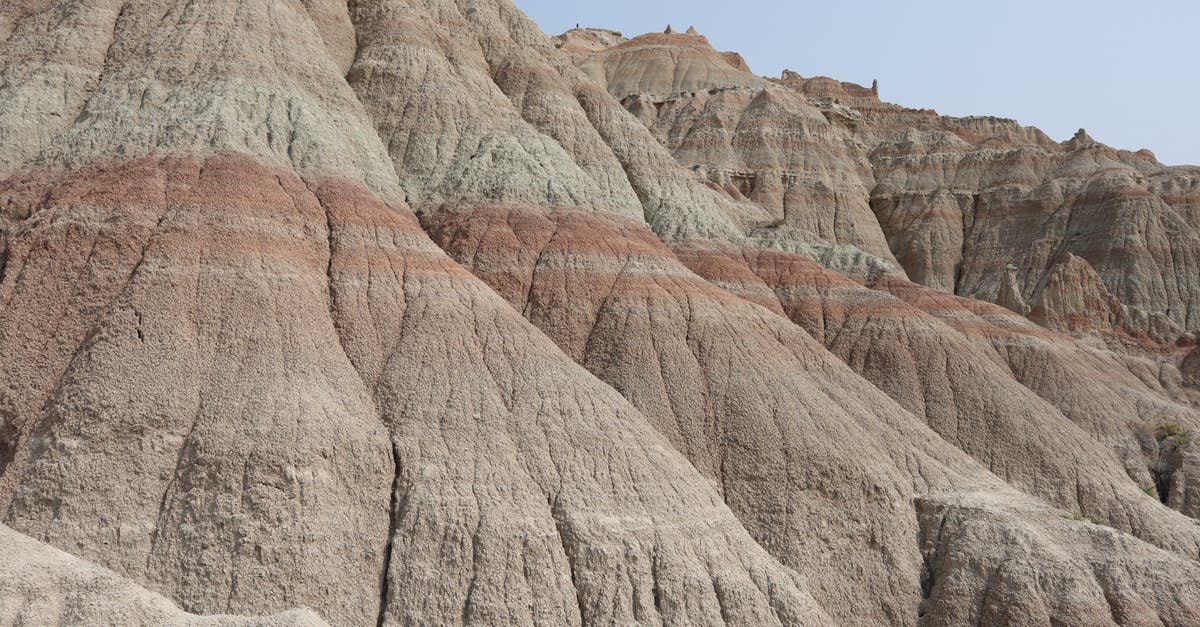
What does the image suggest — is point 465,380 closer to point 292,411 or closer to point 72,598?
point 292,411

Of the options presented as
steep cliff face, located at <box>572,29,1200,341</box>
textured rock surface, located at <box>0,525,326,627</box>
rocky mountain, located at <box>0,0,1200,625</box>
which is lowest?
textured rock surface, located at <box>0,525,326,627</box>

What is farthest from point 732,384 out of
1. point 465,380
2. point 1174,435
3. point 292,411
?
point 1174,435

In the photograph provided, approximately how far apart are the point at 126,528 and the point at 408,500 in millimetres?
6545

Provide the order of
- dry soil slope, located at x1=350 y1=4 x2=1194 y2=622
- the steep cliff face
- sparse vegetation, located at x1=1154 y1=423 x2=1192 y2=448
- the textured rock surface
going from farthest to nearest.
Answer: the steep cliff face → sparse vegetation, located at x1=1154 y1=423 x2=1192 y2=448 → dry soil slope, located at x1=350 y1=4 x2=1194 y2=622 → the textured rock surface

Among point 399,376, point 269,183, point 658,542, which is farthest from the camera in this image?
point 269,183

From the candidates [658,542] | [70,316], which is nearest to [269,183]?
[70,316]

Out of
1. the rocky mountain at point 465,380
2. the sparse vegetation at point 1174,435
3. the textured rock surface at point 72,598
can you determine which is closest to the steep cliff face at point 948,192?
the sparse vegetation at point 1174,435

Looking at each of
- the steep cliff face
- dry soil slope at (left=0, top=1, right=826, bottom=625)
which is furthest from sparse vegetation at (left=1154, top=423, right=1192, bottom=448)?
dry soil slope at (left=0, top=1, right=826, bottom=625)

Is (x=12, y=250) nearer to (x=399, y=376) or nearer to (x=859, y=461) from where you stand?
(x=399, y=376)

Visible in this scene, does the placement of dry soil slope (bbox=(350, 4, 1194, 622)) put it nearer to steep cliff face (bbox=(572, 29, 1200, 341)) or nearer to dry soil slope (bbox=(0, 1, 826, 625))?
dry soil slope (bbox=(0, 1, 826, 625))

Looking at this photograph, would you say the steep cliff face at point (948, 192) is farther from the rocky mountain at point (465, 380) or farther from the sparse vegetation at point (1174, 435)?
the rocky mountain at point (465, 380)

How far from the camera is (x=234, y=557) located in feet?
75.3

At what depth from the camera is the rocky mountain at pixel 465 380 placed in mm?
24031

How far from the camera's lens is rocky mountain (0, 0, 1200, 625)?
2403 cm
